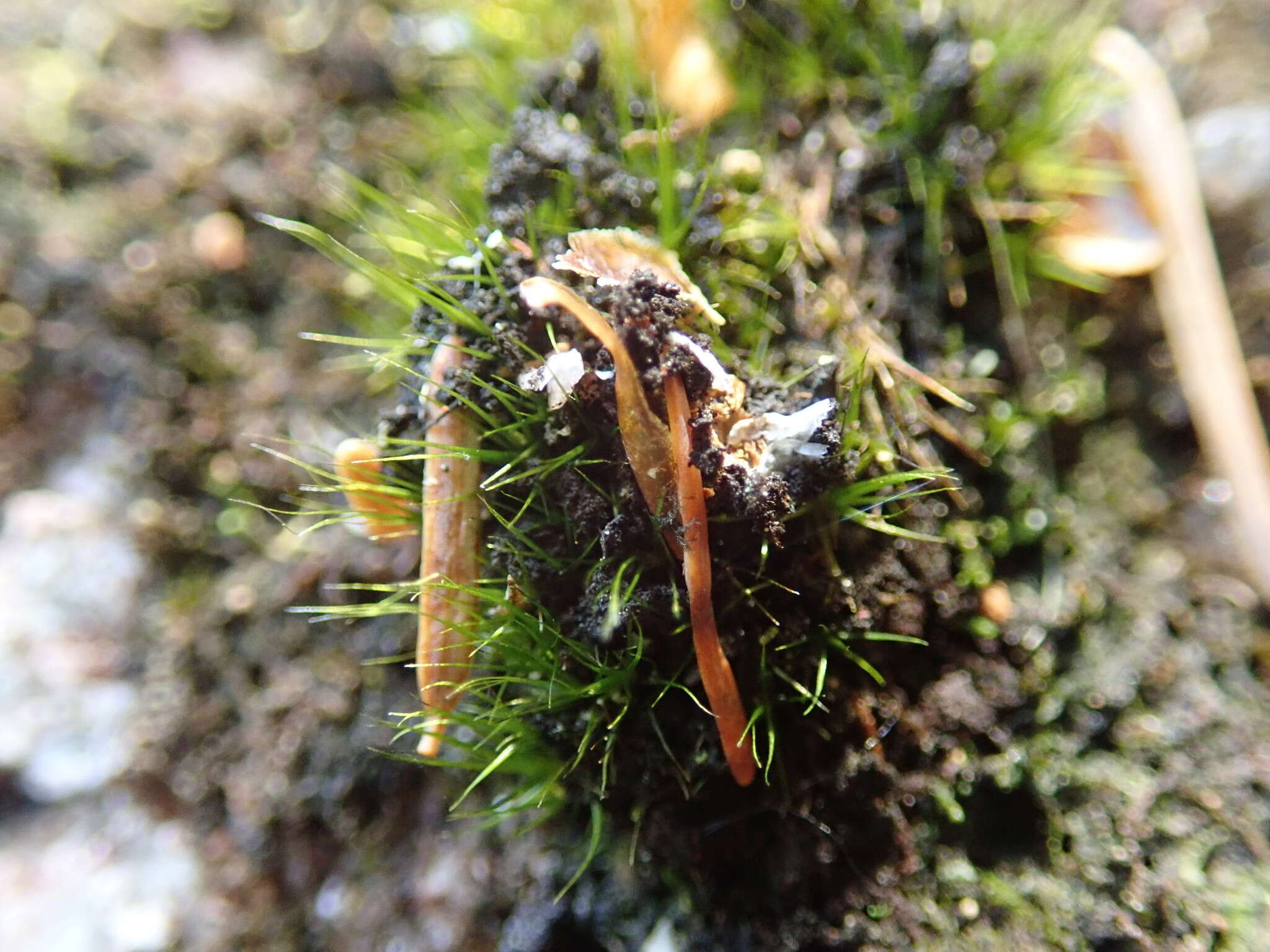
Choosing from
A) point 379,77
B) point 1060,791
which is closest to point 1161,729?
point 1060,791

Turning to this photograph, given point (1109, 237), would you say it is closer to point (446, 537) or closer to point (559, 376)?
point (559, 376)

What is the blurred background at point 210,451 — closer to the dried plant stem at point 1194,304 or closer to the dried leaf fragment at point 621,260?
the dried plant stem at point 1194,304

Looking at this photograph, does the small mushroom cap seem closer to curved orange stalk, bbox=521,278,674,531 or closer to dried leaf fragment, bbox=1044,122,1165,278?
dried leaf fragment, bbox=1044,122,1165,278

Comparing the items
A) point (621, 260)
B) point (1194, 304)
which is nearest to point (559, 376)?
point (621, 260)

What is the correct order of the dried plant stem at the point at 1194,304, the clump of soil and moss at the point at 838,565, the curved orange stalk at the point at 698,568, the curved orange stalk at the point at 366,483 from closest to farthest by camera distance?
the curved orange stalk at the point at 698,568 → the clump of soil and moss at the point at 838,565 → the curved orange stalk at the point at 366,483 → the dried plant stem at the point at 1194,304

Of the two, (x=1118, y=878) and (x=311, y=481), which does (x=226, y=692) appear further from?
(x=1118, y=878)

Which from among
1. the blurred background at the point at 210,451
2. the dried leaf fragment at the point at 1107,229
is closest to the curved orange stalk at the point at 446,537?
the blurred background at the point at 210,451

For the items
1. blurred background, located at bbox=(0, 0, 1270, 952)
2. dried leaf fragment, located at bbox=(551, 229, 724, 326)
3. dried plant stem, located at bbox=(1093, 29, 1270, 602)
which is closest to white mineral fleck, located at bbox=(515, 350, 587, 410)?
dried leaf fragment, located at bbox=(551, 229, 724, 326)
